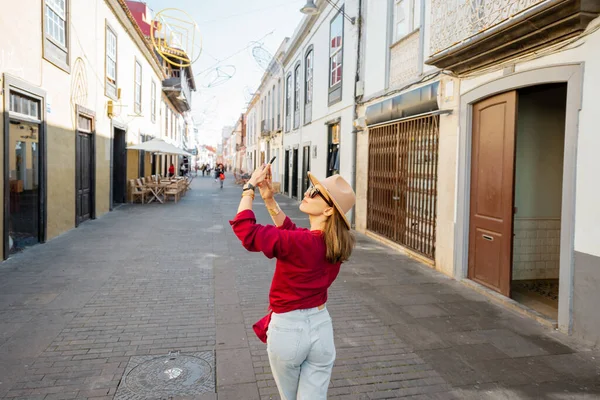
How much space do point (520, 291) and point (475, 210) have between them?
1.30 meters

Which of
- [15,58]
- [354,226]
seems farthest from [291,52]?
Result: [15,58]

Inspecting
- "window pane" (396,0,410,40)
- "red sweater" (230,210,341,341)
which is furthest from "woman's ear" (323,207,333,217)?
"window pane" (396,0,410,40)

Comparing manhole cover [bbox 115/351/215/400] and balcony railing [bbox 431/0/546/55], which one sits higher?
balcony railing [bbox 431/0/546/55]

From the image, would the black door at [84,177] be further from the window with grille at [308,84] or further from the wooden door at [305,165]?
the wooden door at [305,165]

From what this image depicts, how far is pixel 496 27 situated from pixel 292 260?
4428mm

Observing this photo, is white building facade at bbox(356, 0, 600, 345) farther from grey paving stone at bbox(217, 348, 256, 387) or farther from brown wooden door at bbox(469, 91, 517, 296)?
grey paving stone at bbox(217, 348, 256, 387)

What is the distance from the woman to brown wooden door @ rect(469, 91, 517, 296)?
4.17 m

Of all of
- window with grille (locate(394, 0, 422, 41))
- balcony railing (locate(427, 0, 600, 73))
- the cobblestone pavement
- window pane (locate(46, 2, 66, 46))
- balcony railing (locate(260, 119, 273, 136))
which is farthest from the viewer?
balcony railing (locate(260, 119, 273, 136))

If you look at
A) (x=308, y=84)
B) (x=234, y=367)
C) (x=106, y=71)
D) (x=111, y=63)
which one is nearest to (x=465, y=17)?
(x=234, y=367)

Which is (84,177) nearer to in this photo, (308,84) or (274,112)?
(308,84)

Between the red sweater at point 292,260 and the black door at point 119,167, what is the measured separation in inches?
603

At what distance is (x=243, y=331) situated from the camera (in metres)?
4.60

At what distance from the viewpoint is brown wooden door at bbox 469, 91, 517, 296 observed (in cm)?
570

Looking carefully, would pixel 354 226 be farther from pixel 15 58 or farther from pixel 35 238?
pixel 15 58
